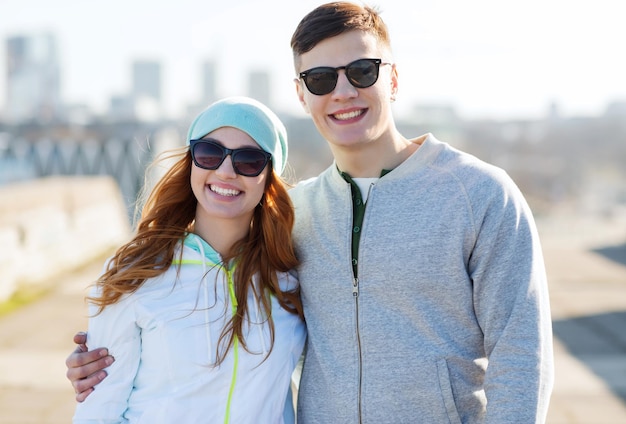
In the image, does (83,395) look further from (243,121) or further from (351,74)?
(351,74)

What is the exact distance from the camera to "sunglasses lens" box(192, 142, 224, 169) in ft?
8.21

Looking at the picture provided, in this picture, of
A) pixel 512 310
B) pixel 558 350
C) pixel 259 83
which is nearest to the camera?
pixel 512 310

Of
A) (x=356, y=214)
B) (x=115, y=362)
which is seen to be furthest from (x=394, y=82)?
(x=115, y=362)

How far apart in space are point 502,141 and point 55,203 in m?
105

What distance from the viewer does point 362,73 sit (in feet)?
7.93

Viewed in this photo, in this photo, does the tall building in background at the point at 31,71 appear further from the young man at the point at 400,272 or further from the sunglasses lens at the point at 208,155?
the young man at the point at 400,272

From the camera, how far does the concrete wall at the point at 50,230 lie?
27.1ft

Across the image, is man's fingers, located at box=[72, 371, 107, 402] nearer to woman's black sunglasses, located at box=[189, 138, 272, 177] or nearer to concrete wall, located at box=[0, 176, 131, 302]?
woman's black sunglasses, located at box=[189, 138, 272, 177]

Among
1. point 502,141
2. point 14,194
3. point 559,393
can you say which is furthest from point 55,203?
point 502,141

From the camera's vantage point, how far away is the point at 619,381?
231 inches

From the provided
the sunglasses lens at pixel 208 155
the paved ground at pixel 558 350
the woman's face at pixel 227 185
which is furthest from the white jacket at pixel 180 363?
the paved ground at pixel 558 350

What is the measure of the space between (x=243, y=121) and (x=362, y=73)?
451 millimetres

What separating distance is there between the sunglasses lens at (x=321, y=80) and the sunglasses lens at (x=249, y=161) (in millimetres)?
296

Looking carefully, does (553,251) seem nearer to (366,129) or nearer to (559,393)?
(559,393)
